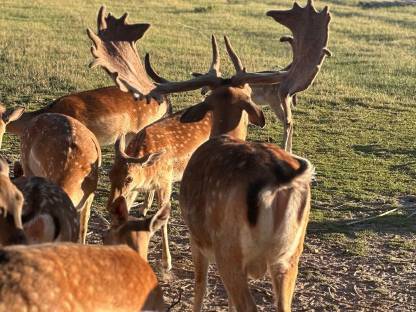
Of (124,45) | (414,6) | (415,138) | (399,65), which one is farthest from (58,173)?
(414,6)

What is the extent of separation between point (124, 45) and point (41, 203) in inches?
99.0

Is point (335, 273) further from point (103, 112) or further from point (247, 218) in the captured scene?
point (103, 112)

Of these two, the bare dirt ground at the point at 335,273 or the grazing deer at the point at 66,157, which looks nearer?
the bare dirt ground at the point at 335,273

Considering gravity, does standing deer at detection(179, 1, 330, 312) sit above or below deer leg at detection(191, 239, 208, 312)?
above

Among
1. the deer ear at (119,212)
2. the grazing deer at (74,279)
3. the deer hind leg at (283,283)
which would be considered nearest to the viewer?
the grazing deer at (74,279)

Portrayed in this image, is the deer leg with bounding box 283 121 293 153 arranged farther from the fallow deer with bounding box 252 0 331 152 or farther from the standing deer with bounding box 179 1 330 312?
the standing deer with bounding box 179 1 330 312

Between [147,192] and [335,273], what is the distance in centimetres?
199

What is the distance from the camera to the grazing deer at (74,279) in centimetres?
392

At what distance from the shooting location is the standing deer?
523 centimetres

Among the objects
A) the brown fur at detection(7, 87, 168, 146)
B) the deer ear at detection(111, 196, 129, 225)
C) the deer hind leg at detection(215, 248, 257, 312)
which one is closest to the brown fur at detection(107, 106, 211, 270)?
the brown fur at detection(7, 87, 168, 146)

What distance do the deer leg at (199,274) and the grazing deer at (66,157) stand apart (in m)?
1.39

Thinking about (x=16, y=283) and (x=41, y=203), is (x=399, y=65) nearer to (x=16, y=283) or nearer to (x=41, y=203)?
(x=41, y=203)

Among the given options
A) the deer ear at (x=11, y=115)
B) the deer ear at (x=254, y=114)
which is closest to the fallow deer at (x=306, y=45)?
the deer ear at (x=254, y=114)

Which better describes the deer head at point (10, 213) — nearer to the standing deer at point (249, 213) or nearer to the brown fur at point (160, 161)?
the standing deer at point (249, 213)
